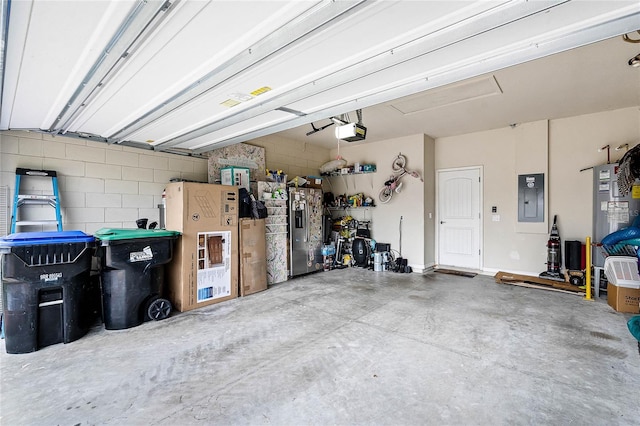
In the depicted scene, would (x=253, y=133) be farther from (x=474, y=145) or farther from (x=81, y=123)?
(x=474, y=145)

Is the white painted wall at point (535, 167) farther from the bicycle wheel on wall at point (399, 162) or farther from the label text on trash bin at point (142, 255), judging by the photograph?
the label text on trash bin at point (142, 255)

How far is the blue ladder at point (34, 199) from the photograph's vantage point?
134 inches

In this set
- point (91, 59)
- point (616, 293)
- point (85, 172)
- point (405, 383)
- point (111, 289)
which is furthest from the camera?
point (85, 172)

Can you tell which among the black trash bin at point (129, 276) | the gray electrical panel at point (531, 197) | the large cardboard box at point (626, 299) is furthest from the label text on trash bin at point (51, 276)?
the gray electrical panel at point (531, 197)

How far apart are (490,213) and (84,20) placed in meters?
6.55

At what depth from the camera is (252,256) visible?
4574mm

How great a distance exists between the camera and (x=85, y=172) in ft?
13.0

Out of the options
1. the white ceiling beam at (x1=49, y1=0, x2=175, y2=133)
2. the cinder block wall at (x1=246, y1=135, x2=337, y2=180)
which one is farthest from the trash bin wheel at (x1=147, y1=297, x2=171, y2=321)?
the cinder block wall at (x1=246, y1=135, x2=337, y2=180)

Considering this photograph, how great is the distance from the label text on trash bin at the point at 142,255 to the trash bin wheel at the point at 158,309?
0.53 metres

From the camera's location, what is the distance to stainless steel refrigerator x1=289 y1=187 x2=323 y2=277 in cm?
569

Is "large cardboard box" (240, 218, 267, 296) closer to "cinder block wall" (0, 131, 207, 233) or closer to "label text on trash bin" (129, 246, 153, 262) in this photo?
"label text on trash bin" (129, 246, 153, 262)

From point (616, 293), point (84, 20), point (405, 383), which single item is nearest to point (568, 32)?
point (405, 383)

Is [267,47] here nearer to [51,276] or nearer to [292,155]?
[51,276]

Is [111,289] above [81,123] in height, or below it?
below
